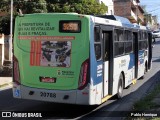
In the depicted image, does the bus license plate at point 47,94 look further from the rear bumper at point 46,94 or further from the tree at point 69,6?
the tree at point 69,6

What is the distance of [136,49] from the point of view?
16.7 meters

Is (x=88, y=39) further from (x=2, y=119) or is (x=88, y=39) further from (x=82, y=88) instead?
(x=2, y=119)

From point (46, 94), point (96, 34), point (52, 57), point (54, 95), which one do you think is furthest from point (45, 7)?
point (54, 95)

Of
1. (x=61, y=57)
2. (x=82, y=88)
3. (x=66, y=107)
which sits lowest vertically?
(x=66, y=107)

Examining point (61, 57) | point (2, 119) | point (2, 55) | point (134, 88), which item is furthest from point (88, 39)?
point (2, 55)

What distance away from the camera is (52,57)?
10148 mm

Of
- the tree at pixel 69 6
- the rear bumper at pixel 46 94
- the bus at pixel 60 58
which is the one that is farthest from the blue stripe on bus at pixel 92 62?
the tree at pixel 69 6

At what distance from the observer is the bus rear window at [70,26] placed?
9.92 meters

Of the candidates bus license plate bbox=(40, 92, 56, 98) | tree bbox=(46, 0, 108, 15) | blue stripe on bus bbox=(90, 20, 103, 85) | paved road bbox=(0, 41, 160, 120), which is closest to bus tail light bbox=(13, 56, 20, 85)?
bus license plate bbox=(40, 92, 56, 98)

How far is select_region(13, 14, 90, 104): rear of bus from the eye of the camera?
32.3ft

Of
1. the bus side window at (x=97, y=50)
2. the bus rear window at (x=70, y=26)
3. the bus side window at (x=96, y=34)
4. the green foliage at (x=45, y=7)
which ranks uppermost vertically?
the green foliage at (x=45, y=7)

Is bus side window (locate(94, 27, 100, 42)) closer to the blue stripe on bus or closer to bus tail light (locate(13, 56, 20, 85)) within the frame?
the blue stripe on bus

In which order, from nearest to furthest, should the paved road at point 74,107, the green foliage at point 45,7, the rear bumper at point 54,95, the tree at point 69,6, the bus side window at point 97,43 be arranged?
the rear bumper at point 54,95, the bus side window at point 97,43, the paved road at point 74,107, the green foliage at point 45,7, the tree at point 69,6

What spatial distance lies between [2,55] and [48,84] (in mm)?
17725
